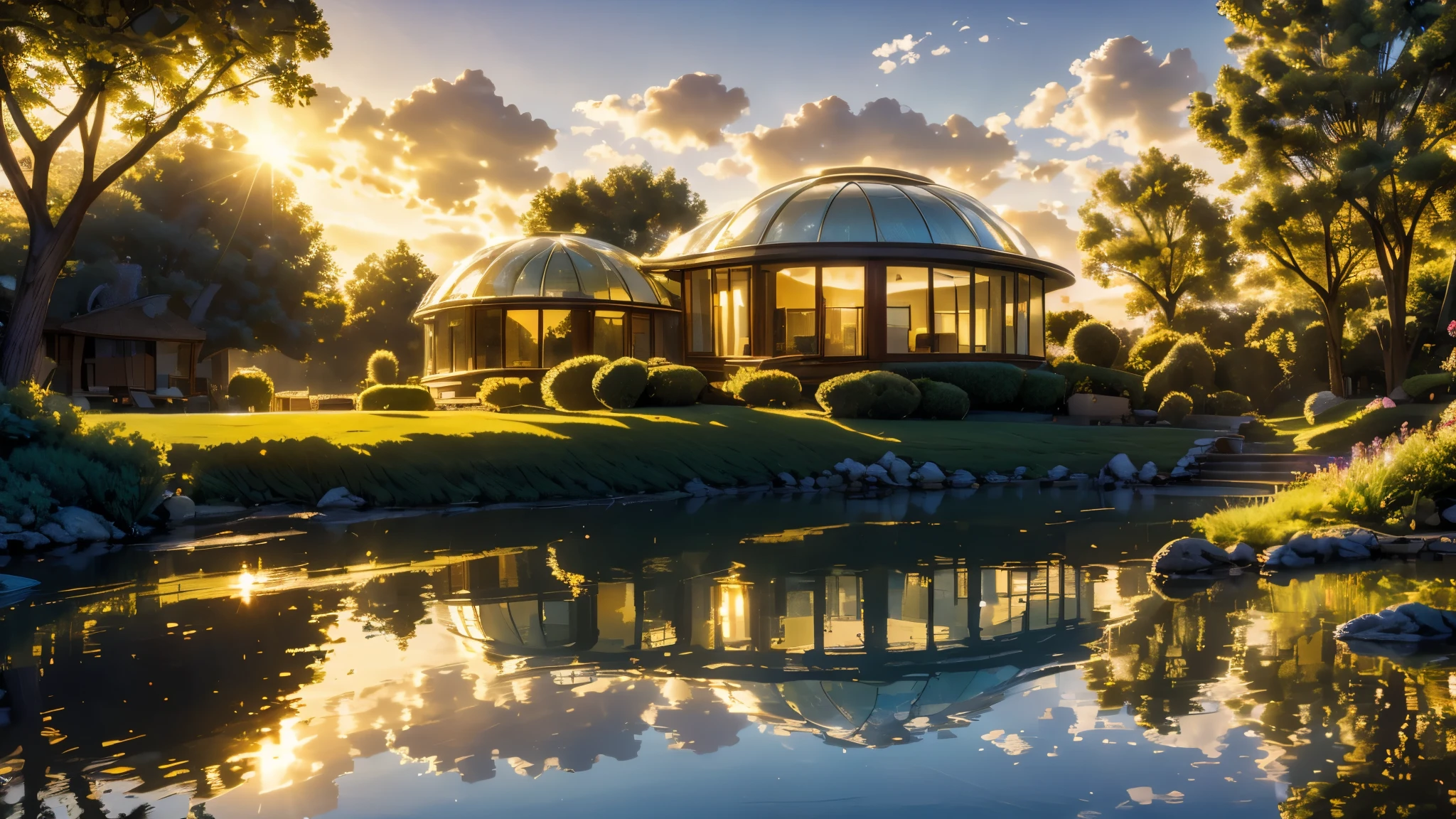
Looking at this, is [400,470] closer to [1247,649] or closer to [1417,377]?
[1247,649]

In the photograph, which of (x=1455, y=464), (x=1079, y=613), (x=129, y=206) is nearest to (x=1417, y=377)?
(x=1455, y=464)

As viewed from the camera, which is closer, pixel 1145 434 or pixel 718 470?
pixel 718 470

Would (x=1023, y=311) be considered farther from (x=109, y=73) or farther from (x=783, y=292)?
(x=109, y=73)

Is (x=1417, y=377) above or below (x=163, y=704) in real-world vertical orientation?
above

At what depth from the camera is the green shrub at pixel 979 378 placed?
24.1m

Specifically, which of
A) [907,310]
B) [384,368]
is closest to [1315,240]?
[907,310]

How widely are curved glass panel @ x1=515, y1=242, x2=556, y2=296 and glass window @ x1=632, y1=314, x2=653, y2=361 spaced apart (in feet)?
9.89

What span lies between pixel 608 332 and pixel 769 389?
320 inches

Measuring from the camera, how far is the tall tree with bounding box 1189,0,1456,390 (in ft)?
81.6

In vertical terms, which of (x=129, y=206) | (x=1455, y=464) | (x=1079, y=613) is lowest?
(x=1079, y=613)

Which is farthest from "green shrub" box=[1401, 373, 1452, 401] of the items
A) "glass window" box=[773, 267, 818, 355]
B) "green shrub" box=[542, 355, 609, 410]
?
"green shrub" box=[542, 355, 609, 410]

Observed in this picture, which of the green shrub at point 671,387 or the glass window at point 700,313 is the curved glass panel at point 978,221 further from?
the green shrub at point 671,387

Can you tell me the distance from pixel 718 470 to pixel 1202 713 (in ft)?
40.2

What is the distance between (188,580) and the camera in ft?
26.3
